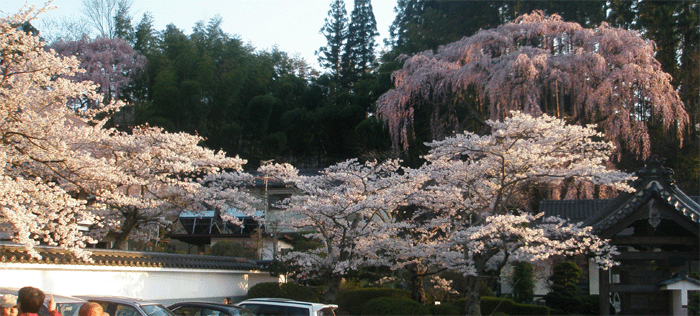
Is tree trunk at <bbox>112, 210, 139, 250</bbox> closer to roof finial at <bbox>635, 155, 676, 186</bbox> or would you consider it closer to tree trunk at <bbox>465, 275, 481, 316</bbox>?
tree trunk at <bbox>465, 275, 481, 316</bbox>

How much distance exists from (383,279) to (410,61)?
9.86 meters

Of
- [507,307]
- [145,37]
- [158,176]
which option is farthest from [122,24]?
[507,307]

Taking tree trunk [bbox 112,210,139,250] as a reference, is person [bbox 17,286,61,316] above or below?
below

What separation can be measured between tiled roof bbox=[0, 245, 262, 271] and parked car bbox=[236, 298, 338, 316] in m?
3.27

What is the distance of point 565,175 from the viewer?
11.3 m

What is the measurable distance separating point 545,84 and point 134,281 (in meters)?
14.1

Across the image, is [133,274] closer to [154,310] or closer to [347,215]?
[154,310]

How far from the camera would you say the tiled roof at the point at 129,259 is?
8.93 meters

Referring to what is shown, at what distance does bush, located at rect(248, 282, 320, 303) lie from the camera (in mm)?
13500

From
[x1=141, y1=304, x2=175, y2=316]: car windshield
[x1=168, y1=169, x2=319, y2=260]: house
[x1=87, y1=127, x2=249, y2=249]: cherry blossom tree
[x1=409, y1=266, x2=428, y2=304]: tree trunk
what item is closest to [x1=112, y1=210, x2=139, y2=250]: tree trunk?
[x1=87, y1=127, x2=249, y2=249]: cherry blossom tree

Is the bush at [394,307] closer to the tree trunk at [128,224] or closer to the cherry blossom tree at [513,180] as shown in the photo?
the cherry blossom tree at [513,180]

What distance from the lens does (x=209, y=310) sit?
8586mm

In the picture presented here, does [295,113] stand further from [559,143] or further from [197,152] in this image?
[559,143]

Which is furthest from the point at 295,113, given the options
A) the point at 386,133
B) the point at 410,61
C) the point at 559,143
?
the point at 559,143
